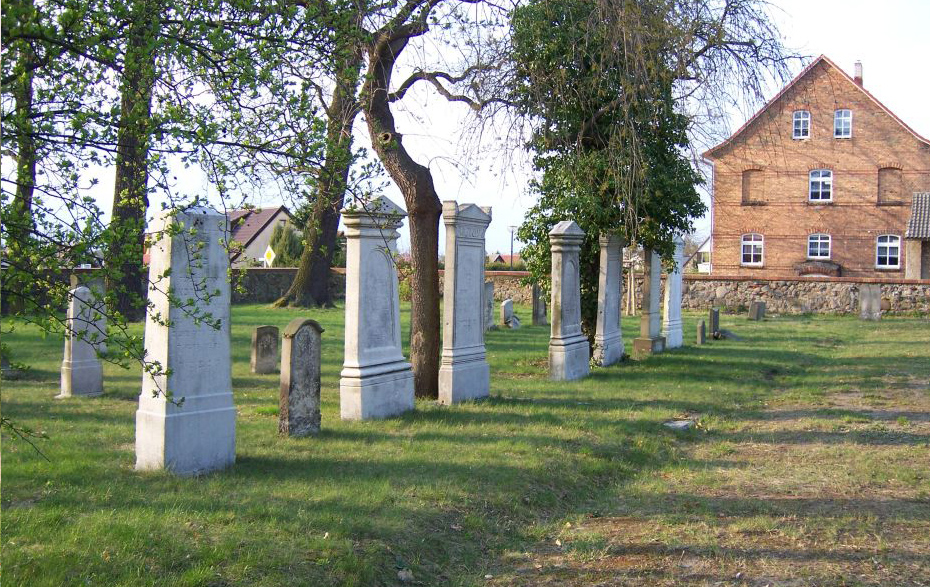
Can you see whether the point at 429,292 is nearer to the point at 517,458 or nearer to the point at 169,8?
the point at 517,458

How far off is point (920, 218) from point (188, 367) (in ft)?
129

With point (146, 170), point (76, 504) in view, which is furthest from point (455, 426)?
point (146, 170)

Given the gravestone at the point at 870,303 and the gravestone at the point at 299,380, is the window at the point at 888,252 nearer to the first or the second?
the gravestone at the point at 870,303

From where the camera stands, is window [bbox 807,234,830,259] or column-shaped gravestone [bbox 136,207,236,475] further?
window [bbox 807,234,830,259]

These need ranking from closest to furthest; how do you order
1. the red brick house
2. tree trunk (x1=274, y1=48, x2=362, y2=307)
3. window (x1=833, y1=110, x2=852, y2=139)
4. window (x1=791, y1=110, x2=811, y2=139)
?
tree trunk (x1=274, y1=48, x2=362, y2=307) < the red brick house < window (x1=833, y1=110, x2=852, y2=139) < window (x1=791, y1=110, x2=811, y2=139)

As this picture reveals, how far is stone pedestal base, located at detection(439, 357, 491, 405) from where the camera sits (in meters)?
11.1

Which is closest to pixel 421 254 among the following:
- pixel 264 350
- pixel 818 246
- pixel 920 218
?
pixel 264 350

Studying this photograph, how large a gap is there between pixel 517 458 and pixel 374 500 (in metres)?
2.04

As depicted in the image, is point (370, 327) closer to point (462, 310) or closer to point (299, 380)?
point (299, 380)

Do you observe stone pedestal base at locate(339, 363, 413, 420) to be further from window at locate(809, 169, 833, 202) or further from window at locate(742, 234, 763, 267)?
window at locate(809, 169, 833, 202)

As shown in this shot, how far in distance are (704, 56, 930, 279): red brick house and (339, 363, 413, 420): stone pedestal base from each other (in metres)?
32.6

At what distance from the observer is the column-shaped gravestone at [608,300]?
633 inches

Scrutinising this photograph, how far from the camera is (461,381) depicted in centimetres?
1123

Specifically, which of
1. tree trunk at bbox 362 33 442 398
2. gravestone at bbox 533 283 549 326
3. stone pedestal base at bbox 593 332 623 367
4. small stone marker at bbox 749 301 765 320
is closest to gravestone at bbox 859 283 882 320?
small stone marker at bbox 749 301 765 320
